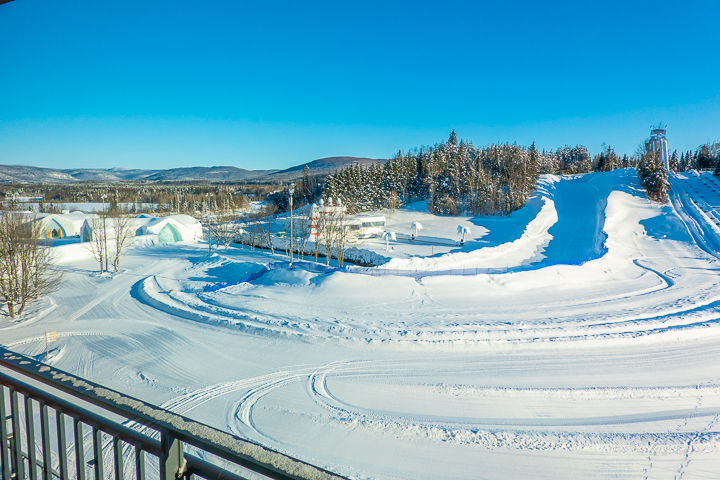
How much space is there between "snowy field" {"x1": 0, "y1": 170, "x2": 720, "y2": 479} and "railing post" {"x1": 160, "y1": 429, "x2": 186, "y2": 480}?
16.2 feet

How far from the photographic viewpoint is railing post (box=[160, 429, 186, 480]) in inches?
44.9

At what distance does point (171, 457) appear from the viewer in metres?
1.17

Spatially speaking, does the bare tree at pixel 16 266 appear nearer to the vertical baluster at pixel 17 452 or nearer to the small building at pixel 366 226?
the vertical baluster at pixel 17 452

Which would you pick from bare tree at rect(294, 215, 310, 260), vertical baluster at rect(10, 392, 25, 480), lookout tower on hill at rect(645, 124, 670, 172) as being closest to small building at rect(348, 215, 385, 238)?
bare tree at rect(294, 215, 310, 260)

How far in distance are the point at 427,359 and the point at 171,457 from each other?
8936 mm

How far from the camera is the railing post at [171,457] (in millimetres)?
1140

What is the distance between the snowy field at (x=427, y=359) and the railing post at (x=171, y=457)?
16.2 ft

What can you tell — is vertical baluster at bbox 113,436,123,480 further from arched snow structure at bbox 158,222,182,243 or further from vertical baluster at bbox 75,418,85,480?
arched snow structure at bbox 158,222,182,243

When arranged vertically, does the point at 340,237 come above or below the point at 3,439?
below

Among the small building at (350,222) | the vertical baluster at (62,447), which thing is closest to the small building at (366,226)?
the small building at (350,222)

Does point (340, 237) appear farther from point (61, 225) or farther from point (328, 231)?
point (61, 225)

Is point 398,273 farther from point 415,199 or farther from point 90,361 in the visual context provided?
point 415,199

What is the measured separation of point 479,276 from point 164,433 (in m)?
16.1

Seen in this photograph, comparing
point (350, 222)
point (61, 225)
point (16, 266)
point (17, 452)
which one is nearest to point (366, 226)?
point (350, 222)
